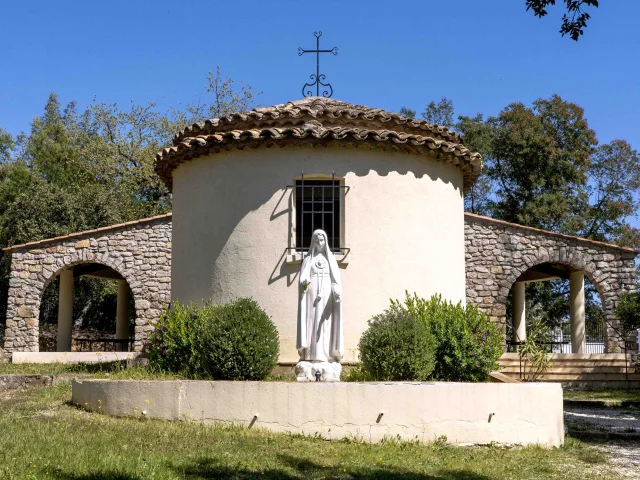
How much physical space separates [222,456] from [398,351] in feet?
10.5

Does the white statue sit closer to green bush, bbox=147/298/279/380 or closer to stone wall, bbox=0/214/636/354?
green bush, bbox=147/298/279/380

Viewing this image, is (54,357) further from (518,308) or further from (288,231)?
(518,308)

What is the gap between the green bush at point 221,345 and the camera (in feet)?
33.6

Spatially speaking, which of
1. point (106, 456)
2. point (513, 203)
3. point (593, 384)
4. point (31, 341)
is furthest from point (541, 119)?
point (106, 456)

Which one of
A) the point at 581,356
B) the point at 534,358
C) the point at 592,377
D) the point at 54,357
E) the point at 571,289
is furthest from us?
the point at 571,289

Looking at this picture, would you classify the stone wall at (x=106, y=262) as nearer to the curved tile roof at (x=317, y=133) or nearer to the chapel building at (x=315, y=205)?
the chapel building at (x=315, y=205)

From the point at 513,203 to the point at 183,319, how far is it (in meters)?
23.1

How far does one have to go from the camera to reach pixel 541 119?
31.3 metres

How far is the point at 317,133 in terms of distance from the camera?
12086mm

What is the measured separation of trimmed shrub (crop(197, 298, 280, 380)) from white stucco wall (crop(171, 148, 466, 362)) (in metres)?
1.39

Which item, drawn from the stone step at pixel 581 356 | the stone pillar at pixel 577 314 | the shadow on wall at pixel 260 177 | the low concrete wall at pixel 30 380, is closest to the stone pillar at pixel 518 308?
the stone pillar at pixel 577 314

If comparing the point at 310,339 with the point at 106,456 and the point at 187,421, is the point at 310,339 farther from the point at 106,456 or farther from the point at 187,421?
the point at 106,456

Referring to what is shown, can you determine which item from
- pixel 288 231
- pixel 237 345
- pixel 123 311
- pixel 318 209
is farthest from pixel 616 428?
pixel 123 311

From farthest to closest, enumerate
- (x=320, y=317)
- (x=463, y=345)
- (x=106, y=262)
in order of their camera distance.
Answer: (x=106, y=262), (x=463, y=345), (x=320, y=317)
